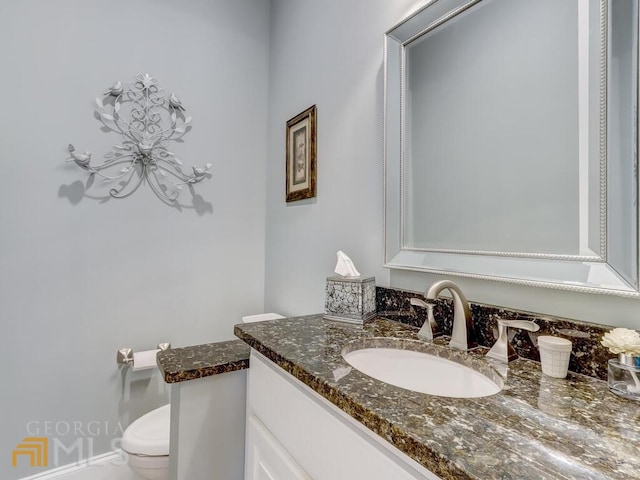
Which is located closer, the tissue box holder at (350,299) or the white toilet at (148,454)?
the tissue box holder at (350,299)

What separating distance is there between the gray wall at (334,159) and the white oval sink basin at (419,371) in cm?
23

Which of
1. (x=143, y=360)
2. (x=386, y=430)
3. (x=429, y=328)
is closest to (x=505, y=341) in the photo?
(x=429, y=328)

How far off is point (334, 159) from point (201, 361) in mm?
1013

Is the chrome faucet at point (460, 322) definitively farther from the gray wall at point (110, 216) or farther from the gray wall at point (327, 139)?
the gray wall at point (110, 216)

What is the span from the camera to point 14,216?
145 cm

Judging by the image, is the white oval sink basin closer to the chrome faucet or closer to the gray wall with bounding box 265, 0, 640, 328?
the chrome faucet

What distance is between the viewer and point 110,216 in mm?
1658

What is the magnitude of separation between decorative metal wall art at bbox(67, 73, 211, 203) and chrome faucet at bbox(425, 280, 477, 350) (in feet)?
5.11

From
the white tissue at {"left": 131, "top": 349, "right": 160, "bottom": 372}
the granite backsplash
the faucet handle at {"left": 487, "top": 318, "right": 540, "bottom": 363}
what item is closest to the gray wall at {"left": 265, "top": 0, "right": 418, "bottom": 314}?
the granite backsplash

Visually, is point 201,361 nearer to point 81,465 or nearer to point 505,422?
point 505,422

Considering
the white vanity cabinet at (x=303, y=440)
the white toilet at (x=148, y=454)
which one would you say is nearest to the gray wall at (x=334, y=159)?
the white vanity cabinet at (x=303, y=440)

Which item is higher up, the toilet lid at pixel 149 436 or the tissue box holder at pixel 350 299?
the tissue box holder at pixel 350 299

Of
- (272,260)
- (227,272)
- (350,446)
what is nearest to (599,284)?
(350,446)

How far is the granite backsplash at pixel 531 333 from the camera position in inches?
25.7
